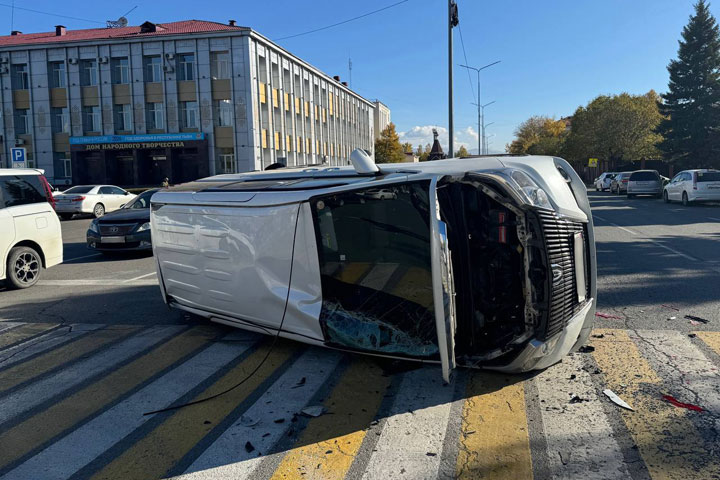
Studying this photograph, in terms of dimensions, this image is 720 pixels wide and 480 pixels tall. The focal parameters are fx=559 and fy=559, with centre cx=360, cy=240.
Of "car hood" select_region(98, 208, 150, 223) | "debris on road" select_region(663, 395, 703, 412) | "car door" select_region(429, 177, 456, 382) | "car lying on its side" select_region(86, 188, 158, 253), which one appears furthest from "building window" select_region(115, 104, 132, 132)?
"debris on road" select_region(663, 395, 703, 412)

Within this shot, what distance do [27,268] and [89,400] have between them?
236 inches

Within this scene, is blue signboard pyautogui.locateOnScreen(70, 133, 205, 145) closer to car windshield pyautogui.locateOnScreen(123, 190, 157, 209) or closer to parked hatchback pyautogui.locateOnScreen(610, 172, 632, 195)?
parked hatchback pyautogui.locateOnScreen(610, 172, 632, 195)

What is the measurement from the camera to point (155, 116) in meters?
46.1

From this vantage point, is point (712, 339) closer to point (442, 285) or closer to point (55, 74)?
point (442, 285)

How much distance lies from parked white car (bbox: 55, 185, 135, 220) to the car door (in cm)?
2333

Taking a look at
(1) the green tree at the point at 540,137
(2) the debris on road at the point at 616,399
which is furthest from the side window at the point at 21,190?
(1) the green tree at the point at 540,137

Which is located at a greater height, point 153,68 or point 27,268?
point 153,68

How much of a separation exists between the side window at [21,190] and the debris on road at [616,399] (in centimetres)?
902

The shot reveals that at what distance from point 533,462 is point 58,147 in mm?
52023

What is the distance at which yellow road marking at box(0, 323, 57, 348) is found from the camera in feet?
20.0

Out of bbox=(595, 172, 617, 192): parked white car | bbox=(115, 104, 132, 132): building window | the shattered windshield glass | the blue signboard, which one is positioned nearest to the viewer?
the shattered windshield glass

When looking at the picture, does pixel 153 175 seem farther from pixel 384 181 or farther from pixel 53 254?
pixel 384 181

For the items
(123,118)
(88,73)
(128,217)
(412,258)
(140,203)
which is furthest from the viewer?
(123,118)

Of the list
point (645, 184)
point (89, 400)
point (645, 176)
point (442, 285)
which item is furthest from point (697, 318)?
point (645, 176)
